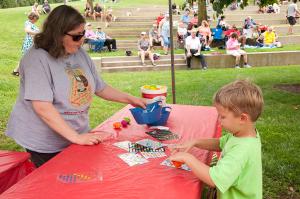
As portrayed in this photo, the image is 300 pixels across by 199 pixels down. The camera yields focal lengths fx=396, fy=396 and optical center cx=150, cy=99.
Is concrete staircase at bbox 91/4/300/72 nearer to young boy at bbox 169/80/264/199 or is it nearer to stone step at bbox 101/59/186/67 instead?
stone step at bbox 101/59/186/67

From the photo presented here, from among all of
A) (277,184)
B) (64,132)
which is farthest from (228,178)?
(277,184)

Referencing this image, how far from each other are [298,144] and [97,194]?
3500 mm

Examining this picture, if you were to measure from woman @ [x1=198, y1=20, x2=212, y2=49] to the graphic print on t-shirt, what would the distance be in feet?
40.0

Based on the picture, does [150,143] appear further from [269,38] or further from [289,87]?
[269,38]

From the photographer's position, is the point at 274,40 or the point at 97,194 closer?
the point at 97,194

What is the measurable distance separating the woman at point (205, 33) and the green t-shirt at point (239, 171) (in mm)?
12802

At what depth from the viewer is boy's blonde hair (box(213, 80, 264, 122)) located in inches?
69.8

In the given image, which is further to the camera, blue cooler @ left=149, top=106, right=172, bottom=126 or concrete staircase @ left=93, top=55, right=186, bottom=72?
concrete staircase @ left=93, top=55, right=186, bottom=72

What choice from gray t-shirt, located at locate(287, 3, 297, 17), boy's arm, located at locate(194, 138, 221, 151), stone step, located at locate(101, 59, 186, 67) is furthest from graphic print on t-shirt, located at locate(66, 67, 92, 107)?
gray t-shirt, located at locate(287, 3, 297, 17)

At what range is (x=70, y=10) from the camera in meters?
2.42

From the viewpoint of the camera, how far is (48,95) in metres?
2.30

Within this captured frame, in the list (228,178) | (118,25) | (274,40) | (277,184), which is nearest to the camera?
(228,178)

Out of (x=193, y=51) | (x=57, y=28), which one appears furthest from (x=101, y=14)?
(x=57, y=28)

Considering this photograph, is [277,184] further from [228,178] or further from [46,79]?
[46,79]
